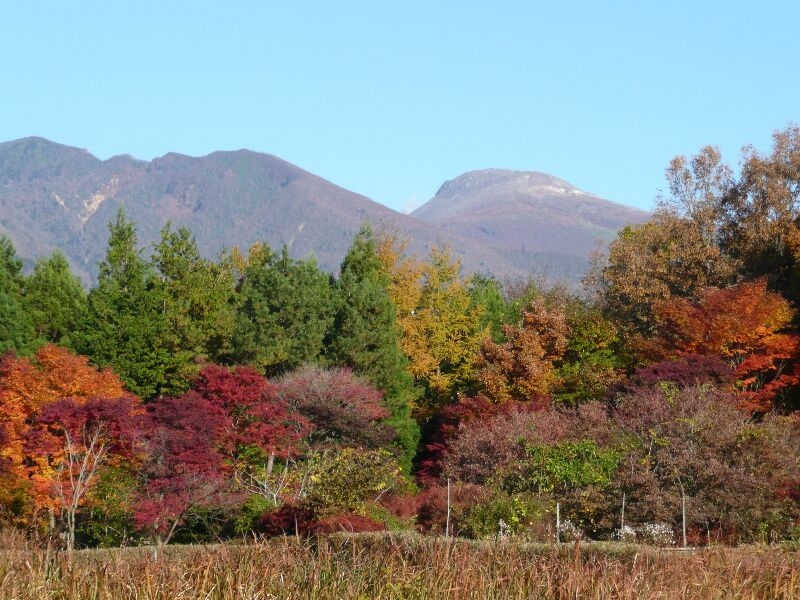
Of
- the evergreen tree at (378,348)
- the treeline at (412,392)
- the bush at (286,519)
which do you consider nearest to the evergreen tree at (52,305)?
the treeline at (412,392)

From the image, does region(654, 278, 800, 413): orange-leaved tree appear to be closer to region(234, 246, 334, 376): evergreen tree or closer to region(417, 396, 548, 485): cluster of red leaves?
region(417, 396, 548, 485): cluster of red leaves

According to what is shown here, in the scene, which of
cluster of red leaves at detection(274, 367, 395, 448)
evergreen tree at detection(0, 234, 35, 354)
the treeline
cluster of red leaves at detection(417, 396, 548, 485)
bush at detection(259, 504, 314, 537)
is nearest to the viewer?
bush at detection(259, 504, 314, 537)

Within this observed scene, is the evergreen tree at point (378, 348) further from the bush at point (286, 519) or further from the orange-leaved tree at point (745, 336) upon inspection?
the bush at point (286, 519)

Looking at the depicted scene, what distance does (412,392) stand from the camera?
123 feet

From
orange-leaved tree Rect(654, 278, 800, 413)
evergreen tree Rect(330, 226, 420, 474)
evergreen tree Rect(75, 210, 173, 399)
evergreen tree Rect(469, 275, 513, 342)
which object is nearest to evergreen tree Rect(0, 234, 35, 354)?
evergreen tree Rect(75, 210, 173, 399)

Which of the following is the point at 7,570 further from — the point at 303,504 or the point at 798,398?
the point at 798,398

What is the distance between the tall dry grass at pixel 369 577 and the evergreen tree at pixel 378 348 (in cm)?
2586

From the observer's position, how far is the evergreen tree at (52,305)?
35938 millimetres

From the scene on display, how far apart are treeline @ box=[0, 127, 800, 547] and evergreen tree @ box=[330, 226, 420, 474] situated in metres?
0.08

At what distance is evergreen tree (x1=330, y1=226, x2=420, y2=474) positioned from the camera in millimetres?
35656

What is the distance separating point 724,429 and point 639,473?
2161 mm

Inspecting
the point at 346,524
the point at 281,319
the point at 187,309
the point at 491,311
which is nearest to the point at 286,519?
the point at 346,524

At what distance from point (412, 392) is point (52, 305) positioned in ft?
41.2

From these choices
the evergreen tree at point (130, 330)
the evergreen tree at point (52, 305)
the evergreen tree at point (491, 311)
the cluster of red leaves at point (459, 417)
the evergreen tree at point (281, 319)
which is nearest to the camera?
the cluster of red leaves at point (459, 417)
